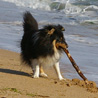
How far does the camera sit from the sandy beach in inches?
195

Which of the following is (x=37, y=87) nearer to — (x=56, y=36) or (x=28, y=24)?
(x=56, y=36)

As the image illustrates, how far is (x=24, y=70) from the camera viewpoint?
24.0 feet

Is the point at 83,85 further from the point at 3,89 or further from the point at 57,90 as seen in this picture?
the point at 3,89

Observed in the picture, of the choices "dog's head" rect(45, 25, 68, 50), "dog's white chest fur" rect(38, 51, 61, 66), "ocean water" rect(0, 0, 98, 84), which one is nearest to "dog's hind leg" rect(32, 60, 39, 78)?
"dog's white chest fur" rect(38, 51, 61, 66)

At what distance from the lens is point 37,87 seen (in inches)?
218

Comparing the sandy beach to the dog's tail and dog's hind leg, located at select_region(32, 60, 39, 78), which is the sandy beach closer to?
dog's hind leg, located at select_region(32, 60, 39, 78)

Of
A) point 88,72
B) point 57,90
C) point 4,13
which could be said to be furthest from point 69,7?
point 57,90

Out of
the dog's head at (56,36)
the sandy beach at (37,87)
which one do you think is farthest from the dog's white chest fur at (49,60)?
the sandy beach at (37,87)

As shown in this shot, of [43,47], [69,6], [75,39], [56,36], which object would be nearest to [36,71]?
[43,47]

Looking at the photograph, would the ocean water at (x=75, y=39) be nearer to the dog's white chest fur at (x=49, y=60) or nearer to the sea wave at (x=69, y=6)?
the sea wave at (x=69, y=6)

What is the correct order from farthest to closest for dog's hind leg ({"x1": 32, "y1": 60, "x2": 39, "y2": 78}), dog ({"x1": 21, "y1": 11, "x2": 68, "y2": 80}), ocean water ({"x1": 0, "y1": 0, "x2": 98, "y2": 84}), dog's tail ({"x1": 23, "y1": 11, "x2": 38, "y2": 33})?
Result: ocean water ({"x1": 0, "y1": 0, "x2": 98, "y2": 84}), dog's tail ({"x1": 23, "y1": 11, "x2": 38, "y2": 33}), dog's hind leg ({"x1": 32, "y1": 60, "x2": 39, "y2": 78}), dog ({"x1": 21, "y1": 11, "x2": 68, "y2": 80})

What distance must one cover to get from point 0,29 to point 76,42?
293 cm

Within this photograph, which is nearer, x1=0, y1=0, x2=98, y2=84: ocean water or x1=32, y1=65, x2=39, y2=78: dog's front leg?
x1=32, y1=65, x2=39, y2=78: dog's front leg

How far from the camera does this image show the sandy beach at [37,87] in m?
4.96
